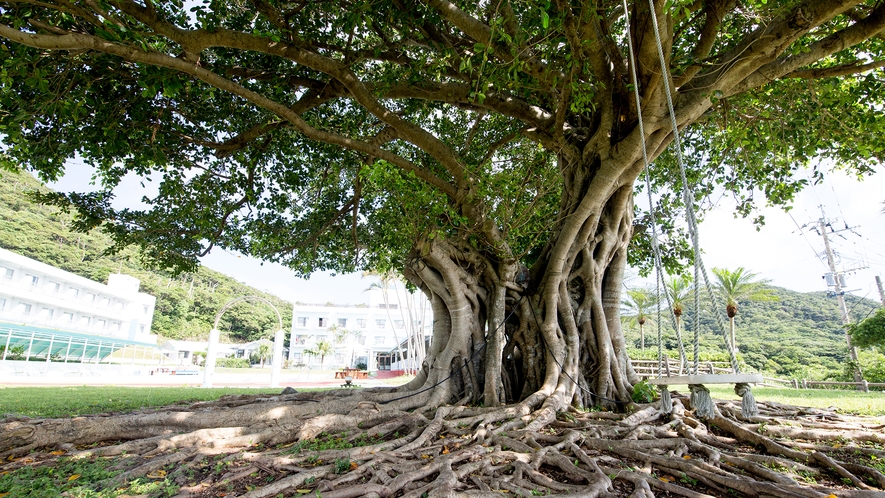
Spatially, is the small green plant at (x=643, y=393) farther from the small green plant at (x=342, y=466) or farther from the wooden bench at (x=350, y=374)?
the wooden bench at (x=350, y=374)

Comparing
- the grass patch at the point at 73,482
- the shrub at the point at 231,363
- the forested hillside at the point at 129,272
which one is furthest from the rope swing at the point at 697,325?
the shrub at the point at 231,363

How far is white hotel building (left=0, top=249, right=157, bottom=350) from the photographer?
2975cm

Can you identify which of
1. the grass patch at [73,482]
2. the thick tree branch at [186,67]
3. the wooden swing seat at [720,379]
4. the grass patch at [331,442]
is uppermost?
the thick tree branch at [186,67]

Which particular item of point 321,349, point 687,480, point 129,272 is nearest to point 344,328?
point 321,349

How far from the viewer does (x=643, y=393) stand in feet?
20.0

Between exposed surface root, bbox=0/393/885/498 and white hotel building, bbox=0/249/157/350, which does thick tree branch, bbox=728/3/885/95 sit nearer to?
exposed surface root, bbox=0/393/885/498

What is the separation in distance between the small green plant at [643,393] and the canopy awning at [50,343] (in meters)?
24.3

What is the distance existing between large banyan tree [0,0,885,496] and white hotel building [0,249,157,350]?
23.5 meters

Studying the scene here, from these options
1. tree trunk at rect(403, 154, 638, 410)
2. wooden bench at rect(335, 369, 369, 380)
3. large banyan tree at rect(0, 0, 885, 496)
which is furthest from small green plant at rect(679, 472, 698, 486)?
wooden bench at rect(335, 369, 369, 380)

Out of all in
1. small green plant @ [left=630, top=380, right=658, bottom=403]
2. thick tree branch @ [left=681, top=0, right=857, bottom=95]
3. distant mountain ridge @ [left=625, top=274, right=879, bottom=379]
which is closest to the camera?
thick tree branch @ [left=681, top=0, right=857, bottom=95]

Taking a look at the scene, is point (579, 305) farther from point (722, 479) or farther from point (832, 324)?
point (832, 324)

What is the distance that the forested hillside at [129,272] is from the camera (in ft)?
145

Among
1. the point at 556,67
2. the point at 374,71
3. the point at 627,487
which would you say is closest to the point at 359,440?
the point at 627,487

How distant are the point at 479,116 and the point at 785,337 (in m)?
40.5
